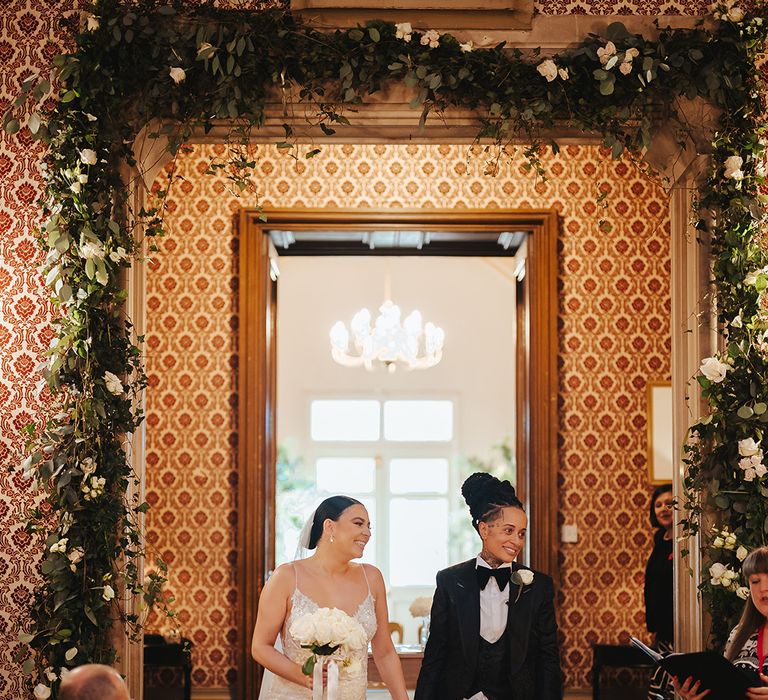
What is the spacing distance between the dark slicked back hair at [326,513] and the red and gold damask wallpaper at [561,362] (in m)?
2.75

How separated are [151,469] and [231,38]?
3661mm

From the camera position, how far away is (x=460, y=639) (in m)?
3.79

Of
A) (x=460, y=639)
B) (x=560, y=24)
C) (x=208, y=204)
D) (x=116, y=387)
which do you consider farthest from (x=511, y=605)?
(x=208, y=204)

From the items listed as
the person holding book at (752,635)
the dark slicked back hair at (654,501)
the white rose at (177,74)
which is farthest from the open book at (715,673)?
the dark slicked back hair at (654,501)

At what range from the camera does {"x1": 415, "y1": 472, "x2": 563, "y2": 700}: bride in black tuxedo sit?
3746 mm

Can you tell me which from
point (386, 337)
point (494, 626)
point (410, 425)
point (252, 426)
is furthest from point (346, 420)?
point (494, 626)

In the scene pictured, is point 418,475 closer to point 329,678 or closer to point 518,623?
point 518,623

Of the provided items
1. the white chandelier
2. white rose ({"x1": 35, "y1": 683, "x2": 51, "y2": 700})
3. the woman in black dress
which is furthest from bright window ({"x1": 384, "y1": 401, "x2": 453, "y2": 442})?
white rose ({"x1": 35, "y1": 683, "x2": 51, "y2": 700})

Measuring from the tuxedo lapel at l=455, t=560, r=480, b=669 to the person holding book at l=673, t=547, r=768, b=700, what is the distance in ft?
2.37

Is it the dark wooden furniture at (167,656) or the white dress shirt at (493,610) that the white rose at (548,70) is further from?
the dark wooden furniture at (167,656)

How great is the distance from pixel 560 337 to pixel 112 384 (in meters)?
3.75

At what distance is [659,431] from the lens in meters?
6.78

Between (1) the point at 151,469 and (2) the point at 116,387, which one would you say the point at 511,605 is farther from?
(1) the point at 151,469

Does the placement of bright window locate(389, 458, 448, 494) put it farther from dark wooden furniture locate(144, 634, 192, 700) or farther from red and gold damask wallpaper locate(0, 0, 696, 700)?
dark wooden furniture locate(144, 634, 192, 700)
